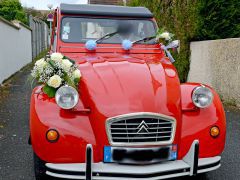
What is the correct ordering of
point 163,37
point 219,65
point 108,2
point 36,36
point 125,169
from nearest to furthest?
point 125,169, point 163,37, point 219,65, point 36,36, point 108,2

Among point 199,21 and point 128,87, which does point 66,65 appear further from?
point 199,21

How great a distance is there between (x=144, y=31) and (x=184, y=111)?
1.95 meters

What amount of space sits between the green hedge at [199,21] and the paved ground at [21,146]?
2.62 m

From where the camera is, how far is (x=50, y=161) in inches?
131

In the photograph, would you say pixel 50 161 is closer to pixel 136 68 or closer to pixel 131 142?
pixel 131 142

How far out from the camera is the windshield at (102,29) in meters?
4.89

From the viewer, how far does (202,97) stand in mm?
3654

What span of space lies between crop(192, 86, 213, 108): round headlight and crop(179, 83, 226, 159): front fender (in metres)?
0.06

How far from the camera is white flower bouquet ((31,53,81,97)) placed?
11.6 feet

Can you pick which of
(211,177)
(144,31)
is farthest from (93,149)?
(144,31)

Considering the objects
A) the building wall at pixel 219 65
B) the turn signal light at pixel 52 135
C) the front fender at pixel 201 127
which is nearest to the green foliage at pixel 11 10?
the building wall at pixel 219 65

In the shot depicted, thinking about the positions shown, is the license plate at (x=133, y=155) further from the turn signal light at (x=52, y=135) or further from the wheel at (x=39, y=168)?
the wheel at (x=39, y=168)

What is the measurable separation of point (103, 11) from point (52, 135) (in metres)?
2.41

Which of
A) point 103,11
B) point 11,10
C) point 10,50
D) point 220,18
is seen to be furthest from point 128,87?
point 11,10
